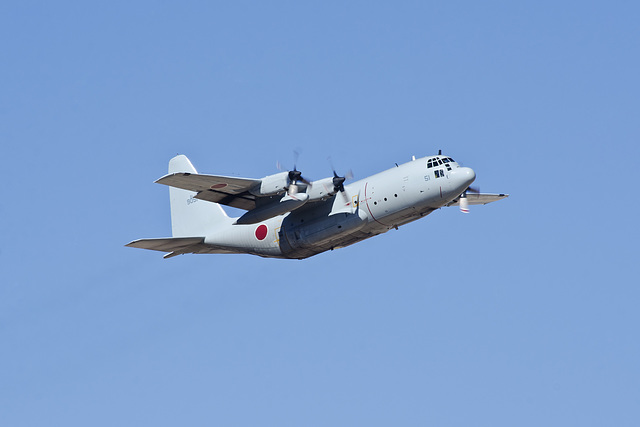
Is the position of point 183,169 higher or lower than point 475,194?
higher

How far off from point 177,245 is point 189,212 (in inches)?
127

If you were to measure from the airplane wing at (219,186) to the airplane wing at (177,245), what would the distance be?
10.2 ft

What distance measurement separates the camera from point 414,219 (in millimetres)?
37625

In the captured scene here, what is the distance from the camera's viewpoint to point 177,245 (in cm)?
4016

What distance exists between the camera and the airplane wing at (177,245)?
128ft

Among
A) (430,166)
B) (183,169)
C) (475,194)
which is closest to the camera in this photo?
(430,166)

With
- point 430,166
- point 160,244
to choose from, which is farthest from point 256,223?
point 430,166

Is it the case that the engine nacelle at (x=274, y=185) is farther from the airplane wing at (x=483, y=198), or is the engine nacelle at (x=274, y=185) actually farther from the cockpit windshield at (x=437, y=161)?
the airplane wing at (x=483, y=198)

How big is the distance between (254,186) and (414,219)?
258 inches

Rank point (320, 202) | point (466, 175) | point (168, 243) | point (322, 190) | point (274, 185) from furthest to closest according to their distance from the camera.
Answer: point (168, 243)
point (320, 202)
point (322, 190)
point (274, 185)
point (466, 175)

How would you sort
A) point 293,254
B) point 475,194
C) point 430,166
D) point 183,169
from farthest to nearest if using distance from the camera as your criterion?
point 183,169 < point 475,194 < point 293,254 < point 430,166

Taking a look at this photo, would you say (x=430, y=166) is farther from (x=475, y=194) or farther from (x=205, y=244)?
(x=205, y=244)

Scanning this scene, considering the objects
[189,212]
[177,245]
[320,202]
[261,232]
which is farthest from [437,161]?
[189,212]

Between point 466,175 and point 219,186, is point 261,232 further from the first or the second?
point 466,175
